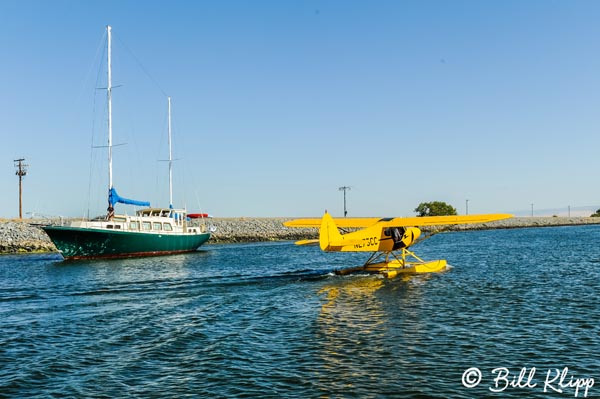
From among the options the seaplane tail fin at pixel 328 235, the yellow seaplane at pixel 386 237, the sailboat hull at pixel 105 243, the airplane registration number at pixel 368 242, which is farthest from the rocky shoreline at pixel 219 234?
the airplane registration number at pixel 368 242

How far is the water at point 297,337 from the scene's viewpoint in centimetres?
1024

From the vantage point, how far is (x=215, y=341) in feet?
45.0

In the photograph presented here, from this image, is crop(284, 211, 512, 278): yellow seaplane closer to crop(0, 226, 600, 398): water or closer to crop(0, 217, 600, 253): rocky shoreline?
crop(0, 226, 600, 398): water

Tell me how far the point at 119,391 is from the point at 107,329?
5752mm

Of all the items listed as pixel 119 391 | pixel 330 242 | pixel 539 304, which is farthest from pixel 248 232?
pixel 119 391

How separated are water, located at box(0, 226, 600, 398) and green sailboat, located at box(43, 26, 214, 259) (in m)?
16.0

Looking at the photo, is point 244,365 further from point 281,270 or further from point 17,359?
point 281,270

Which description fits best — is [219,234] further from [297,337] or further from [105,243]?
[297,337]

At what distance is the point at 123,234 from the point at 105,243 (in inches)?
64.7

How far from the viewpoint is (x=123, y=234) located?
43.3m

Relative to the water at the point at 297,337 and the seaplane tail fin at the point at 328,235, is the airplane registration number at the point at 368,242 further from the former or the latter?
the water at the point at 297,337
